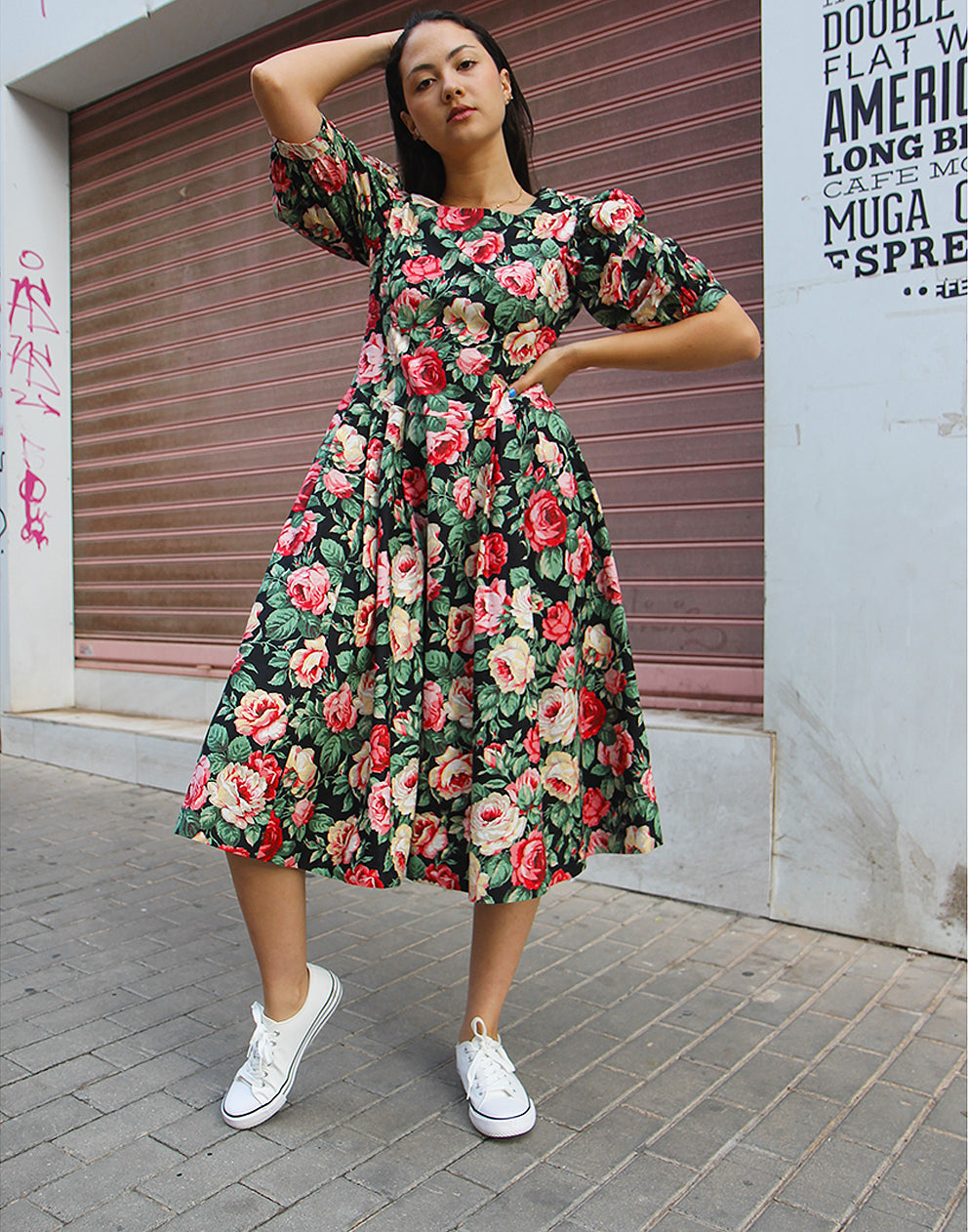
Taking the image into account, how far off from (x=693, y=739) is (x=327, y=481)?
180cm

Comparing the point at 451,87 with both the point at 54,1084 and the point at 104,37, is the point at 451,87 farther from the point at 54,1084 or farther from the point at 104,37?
the point at 104,37

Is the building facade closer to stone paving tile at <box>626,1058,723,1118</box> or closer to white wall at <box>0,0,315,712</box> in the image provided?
white wall at <box>0,0,315,712</box>

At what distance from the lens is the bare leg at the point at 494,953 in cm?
220

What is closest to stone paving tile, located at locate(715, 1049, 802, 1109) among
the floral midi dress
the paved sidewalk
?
the paved sidewalk

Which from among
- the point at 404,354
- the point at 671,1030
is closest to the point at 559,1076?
the point at 671,1030

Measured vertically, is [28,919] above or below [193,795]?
below

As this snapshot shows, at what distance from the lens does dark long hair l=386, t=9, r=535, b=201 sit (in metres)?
2.18

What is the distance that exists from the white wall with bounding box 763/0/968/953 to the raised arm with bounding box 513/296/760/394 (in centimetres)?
105

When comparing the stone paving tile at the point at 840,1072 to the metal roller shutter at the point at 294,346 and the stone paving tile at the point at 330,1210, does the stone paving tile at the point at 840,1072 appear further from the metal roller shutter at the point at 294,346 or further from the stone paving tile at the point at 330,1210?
the metal roller shutter at the point at 294,346

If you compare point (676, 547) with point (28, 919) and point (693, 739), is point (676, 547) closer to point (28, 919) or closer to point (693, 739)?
point (693, 739)

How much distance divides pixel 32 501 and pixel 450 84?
513 cm

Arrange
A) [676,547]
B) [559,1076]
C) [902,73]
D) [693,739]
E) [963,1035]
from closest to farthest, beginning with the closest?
1. [559,1076]
2. [963,1035]
3. [902,73]
4. [693,739]
5. [676,547]

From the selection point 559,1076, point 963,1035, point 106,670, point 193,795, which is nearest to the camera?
point 193,795

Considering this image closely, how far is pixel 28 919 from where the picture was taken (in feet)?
11.3
